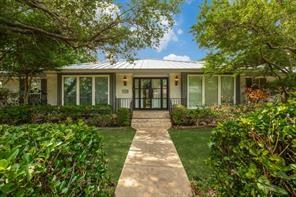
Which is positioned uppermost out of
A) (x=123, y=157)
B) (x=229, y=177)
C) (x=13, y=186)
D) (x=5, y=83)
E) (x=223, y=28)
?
(x=223, y=28)

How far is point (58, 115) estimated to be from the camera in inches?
598

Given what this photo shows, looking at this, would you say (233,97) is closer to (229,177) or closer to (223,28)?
(223,28)

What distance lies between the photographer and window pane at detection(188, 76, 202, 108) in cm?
1845

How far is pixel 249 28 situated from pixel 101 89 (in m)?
11.6

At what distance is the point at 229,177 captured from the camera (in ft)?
10.9

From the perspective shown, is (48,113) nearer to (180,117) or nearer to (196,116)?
(180,117)

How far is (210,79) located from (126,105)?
5.96 m

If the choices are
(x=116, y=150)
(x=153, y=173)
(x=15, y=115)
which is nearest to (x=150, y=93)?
(x=15, y=115)

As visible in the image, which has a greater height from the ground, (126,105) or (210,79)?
(210,79)

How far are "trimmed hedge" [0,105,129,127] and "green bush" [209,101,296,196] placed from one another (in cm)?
1140

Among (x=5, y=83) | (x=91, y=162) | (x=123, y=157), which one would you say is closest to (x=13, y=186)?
(x=91, y=162)

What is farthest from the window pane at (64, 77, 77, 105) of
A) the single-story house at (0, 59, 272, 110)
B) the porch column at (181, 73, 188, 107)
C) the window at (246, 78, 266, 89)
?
the window at (246, 78, 266, 89)

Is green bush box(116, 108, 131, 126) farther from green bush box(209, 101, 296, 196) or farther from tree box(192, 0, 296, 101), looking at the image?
green bush box(209, 101, 296, 196)

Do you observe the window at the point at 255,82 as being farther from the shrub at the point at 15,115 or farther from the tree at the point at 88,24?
the shrub at the point at 15,115
